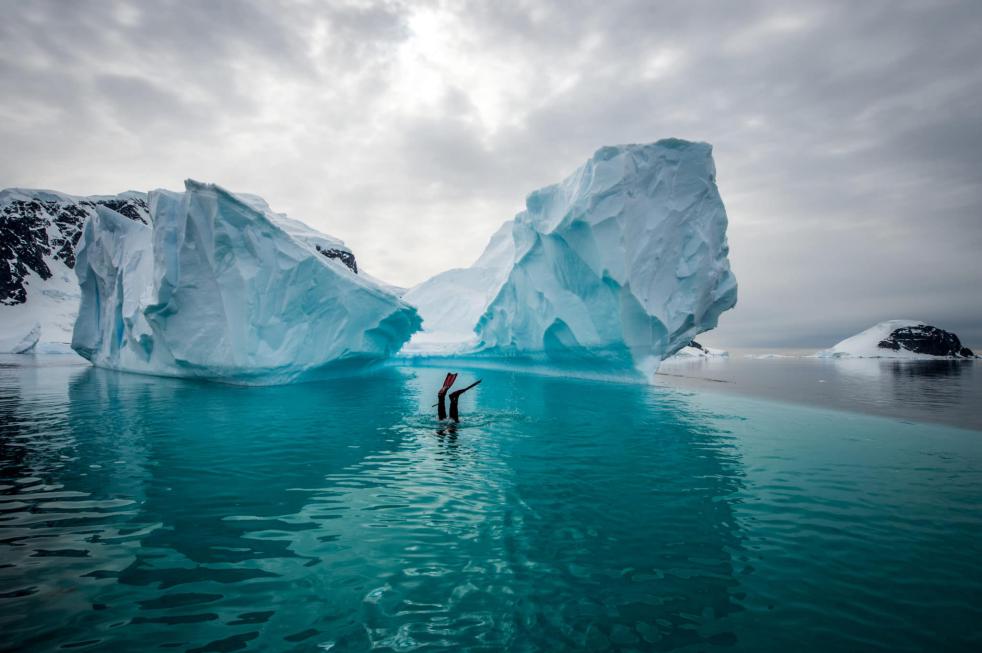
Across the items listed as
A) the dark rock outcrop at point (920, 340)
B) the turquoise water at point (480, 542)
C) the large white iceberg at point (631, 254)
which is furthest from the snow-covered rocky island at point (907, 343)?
the turquoise water at point (480, 542)

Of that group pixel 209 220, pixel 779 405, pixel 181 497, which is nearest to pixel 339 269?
pixel 209 220

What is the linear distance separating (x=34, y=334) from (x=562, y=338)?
66.4 meters

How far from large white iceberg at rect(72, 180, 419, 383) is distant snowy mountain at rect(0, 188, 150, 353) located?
5155 centimetres

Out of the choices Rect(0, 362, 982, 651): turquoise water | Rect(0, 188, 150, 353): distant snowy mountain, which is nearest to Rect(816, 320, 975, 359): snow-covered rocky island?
Rect(0, 362, 982, 651): turquoise water

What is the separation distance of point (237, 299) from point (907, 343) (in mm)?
120552

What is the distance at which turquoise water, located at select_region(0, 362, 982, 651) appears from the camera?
11.3 feet

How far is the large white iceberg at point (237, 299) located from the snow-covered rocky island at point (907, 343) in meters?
111

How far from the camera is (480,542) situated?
16.3 ft

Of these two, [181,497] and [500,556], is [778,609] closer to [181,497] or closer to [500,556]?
[500,556]

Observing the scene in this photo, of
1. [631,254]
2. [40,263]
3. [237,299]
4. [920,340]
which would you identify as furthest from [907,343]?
[40,263]

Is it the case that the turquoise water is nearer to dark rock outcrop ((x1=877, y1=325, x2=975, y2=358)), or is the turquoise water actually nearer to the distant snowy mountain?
the distant snowy mountain

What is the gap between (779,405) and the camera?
18.0 meters

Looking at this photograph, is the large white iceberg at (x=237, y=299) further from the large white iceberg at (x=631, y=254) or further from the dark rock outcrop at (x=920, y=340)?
the dark rock outcrop at (x=920, y=340)

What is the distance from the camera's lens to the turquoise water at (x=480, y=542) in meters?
3.44
